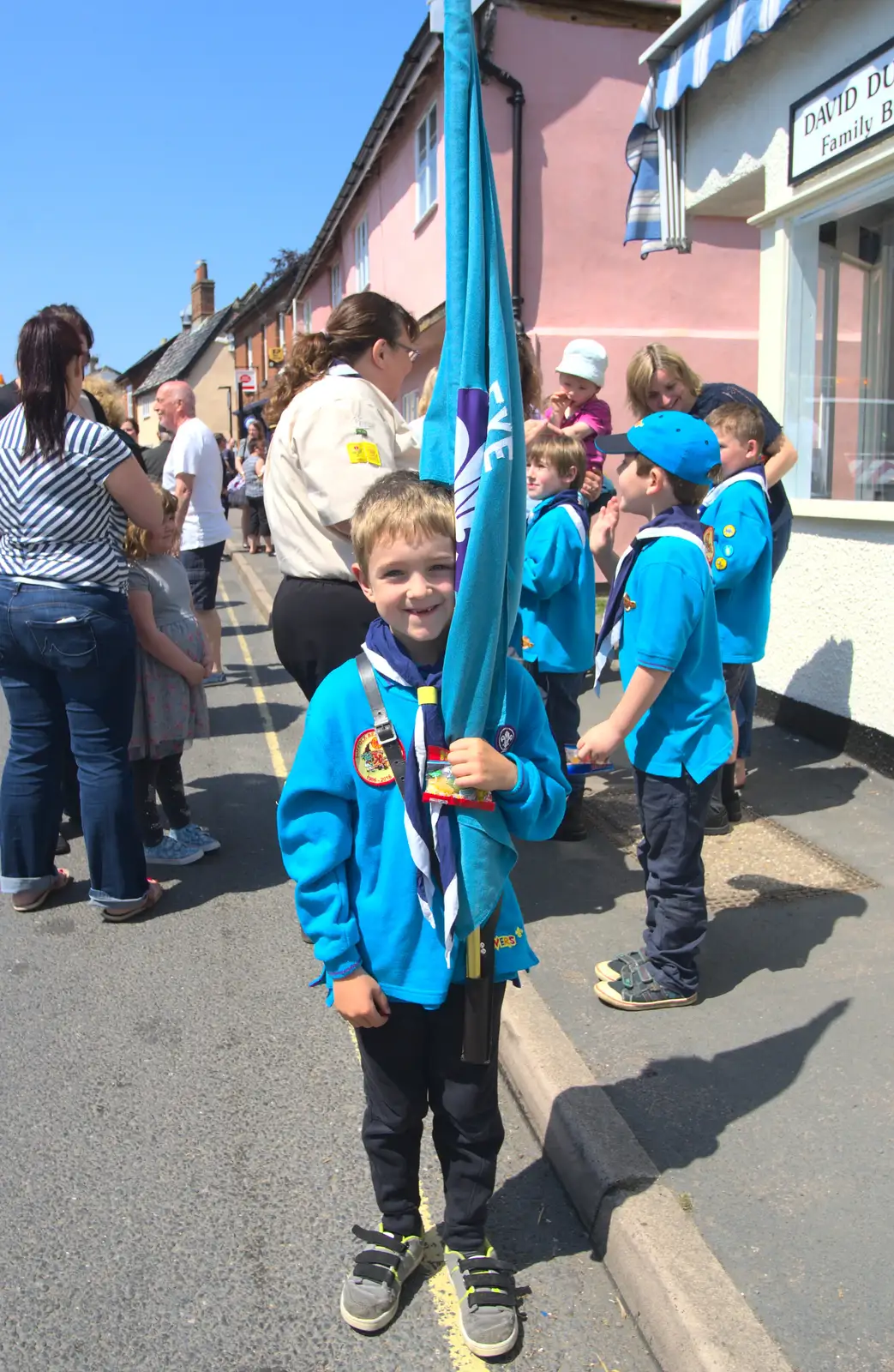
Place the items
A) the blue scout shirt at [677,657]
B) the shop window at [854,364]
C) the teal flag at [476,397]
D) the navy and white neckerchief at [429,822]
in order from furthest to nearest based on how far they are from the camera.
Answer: the shop window at [854,364]
the blue scout shirt at [677,657]
the navy and white neckerchief at [429,822]
the teal flag at [476,397]

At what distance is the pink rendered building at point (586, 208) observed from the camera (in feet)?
41.7

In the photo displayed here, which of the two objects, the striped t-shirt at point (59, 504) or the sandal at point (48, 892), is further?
the sandal at point (48, 892)

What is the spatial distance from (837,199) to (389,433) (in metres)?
3.76

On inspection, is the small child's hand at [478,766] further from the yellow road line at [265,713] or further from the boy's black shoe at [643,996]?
the yellow road line at [265,713]

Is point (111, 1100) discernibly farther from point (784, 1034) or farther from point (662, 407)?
point (662, 407)

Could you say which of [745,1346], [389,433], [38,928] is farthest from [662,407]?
[745,1346]

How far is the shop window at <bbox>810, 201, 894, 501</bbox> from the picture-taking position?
6043mm

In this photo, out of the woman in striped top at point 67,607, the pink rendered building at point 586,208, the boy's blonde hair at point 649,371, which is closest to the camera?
the woman in striped top at point 67,607

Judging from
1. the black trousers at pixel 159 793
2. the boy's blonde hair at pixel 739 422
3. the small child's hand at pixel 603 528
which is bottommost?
the black trousers at pixel 159 793

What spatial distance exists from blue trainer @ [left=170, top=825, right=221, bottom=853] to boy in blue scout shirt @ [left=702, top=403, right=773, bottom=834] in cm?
238

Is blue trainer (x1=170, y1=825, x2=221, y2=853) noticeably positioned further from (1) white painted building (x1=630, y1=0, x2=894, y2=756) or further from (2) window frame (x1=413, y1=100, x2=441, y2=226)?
(2) window frame (x1=413, y1=100, x2=441, y2=226)

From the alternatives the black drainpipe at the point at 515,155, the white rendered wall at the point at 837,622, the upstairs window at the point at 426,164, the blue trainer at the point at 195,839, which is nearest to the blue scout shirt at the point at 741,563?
the white rendered wall at the point at 837,622

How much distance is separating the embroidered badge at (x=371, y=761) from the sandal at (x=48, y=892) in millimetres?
2827

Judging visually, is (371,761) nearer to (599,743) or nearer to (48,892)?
(599,743)
